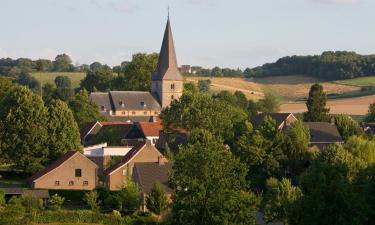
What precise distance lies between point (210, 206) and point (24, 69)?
149 meters

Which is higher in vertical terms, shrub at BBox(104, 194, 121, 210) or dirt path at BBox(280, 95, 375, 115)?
dirt path at BBox(280, 95, 375, 115)

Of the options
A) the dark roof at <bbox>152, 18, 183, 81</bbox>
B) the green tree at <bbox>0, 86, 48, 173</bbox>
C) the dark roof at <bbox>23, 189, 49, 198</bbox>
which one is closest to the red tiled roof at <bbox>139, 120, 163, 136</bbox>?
the green tree at <bbox>0, 86, 48, 173</bbox>

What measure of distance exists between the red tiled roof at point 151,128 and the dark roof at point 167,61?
26274mm

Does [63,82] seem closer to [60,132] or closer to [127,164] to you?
[60,132]

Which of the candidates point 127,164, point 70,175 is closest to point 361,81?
point 127,164

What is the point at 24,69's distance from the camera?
638 feet

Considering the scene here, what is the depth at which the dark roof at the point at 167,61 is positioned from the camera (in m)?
123

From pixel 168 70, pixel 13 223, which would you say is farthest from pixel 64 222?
pixel 168 70

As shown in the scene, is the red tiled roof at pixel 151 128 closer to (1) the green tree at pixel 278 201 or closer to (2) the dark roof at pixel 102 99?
(2) the dark roof at pixel 102 99

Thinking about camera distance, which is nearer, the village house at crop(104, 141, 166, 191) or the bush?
the bush

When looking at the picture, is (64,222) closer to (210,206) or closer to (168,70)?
(210,206)

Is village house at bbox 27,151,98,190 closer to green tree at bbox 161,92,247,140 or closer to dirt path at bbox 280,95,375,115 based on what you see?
green tree at bbox 161,92,247,140

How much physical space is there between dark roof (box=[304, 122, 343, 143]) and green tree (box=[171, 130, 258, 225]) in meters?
37.5

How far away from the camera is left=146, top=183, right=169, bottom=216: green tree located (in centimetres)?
6031
